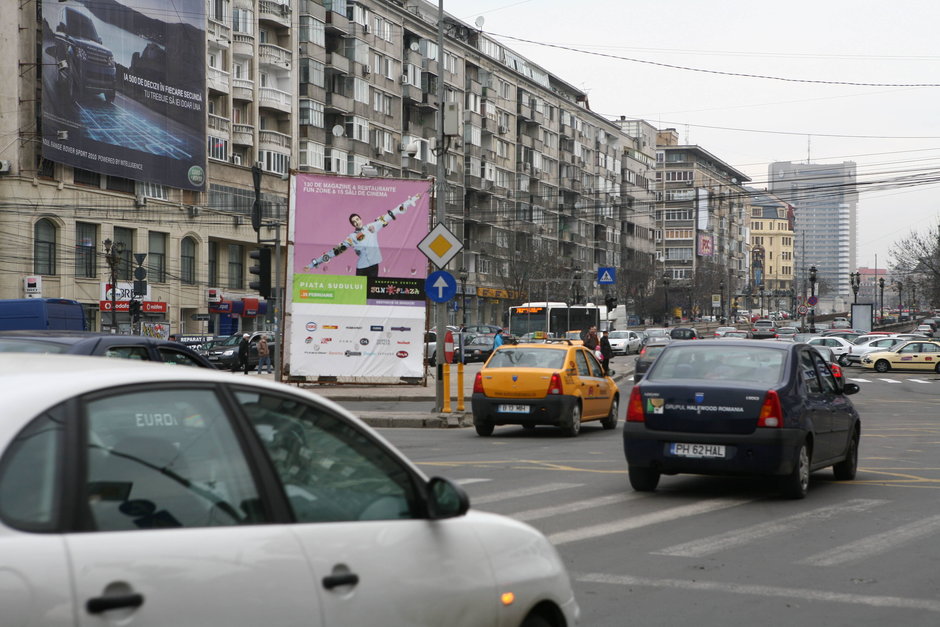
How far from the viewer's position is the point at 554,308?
7162 centimetres

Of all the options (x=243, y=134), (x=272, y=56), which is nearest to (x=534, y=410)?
(x=243, y=134)

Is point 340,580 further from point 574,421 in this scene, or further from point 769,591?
point 574,421

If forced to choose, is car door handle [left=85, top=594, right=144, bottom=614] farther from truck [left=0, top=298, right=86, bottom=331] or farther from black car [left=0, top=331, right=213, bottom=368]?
truck [left=0, top=298, right=86, bottom=331]

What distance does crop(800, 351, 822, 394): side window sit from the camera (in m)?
12.6

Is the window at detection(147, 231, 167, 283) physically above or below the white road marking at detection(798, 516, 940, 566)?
above

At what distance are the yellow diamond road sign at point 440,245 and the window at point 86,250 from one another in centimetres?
3753

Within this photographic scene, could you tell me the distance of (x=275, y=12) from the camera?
2744 inches

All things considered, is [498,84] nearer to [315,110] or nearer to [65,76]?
[315,110]

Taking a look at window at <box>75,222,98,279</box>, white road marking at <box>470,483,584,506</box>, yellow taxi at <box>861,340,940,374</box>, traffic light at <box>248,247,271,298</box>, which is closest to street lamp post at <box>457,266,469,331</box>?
window at <box>75,222,98,279</box>

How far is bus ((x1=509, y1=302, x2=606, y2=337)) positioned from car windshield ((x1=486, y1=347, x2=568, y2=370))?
49.8 metres

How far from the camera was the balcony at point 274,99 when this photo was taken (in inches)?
2717

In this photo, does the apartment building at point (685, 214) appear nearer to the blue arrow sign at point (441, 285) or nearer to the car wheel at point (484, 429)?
the blue arrow sign at point (441, 285)

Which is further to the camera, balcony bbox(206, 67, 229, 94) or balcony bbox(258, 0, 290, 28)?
balcony bbox(258, 0, 290, 28)

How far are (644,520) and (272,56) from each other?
62322mm
